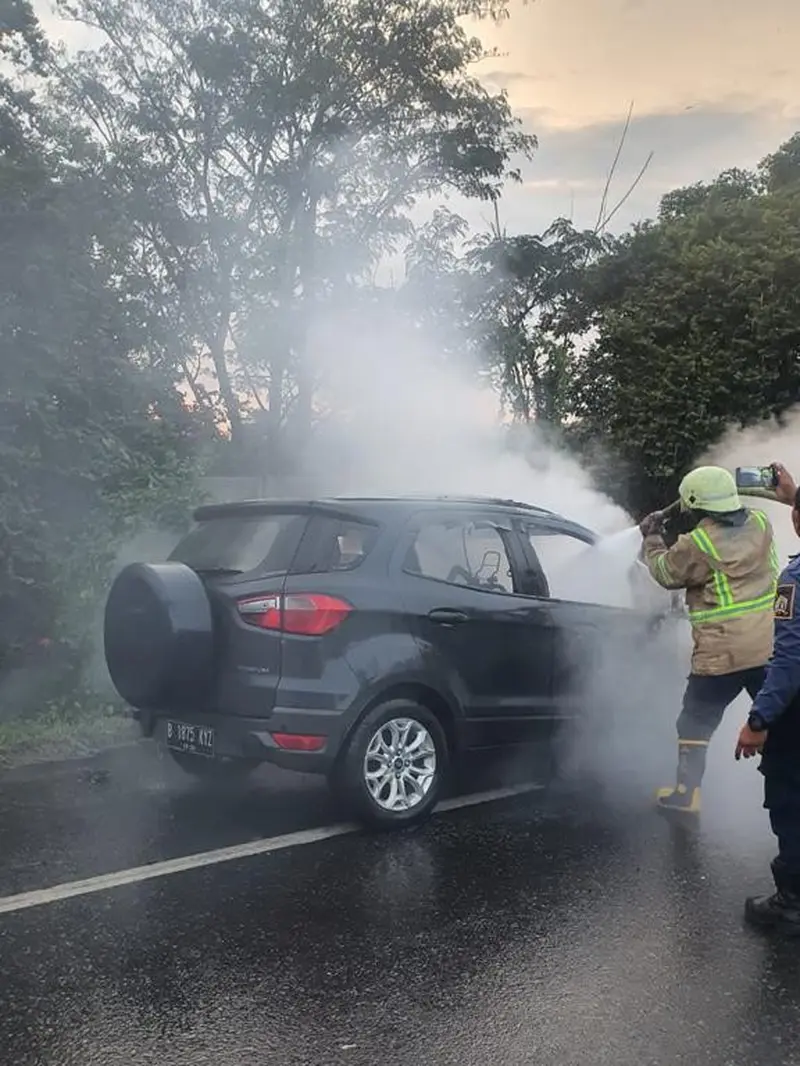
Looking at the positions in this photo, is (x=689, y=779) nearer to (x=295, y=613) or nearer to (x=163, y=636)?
(x=295, y=613)

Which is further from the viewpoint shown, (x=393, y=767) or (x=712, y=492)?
(x=712, y=492)

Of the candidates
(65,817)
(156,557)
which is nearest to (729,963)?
(65,817)

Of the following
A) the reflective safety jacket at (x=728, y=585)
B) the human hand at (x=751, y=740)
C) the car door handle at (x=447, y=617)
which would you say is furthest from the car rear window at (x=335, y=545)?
the human hand at (x=751, y=740)

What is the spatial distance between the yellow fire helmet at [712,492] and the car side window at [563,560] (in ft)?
3.18

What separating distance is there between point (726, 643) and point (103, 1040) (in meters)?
3.57

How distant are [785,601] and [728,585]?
166 cm

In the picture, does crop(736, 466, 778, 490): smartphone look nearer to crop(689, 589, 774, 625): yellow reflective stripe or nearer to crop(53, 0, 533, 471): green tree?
crop(689, 589, 774, 625): yellow reflective stripe

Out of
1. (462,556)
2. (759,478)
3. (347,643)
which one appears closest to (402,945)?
(347,643)

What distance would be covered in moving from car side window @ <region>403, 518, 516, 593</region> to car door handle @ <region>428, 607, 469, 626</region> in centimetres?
18

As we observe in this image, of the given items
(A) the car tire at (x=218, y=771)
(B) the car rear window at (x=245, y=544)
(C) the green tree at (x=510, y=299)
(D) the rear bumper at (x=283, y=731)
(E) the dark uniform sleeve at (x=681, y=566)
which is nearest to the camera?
(D) the rear bumper at (x=283, y=731)

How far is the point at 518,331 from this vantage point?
19.5m

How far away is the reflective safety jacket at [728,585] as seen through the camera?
5645 mm

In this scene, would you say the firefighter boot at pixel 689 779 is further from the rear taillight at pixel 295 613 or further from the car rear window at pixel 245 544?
the car rear window at pixel 245 544

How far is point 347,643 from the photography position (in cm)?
534
